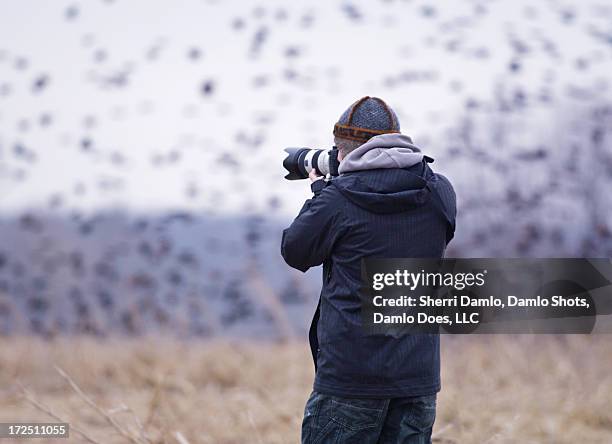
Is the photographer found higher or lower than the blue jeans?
higher

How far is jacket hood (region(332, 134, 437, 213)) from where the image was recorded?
2572 millimetres

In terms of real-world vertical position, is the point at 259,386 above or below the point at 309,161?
below

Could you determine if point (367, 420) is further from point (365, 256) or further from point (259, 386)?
point (259, 386)

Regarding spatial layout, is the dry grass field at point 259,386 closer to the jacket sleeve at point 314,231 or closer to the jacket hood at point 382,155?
the jacket sleeve at point 314,231

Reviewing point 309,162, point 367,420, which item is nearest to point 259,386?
point 309,162

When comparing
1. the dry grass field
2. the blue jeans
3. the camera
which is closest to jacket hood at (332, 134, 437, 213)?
the camera

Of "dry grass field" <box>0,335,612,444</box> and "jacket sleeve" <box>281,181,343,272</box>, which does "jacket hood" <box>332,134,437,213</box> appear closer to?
"jacket sleeve" <box>281,181,343,272</box>

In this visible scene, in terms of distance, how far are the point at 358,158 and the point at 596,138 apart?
22.0 ft

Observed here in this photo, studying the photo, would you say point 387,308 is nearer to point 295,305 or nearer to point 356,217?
point 356,217

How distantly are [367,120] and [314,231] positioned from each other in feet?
1.36

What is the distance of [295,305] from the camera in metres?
8.30

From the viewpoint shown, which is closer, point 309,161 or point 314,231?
point 314,231

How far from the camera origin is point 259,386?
7.28 meters

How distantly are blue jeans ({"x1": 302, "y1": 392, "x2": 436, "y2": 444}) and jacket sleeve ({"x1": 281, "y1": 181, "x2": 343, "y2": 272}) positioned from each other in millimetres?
460
